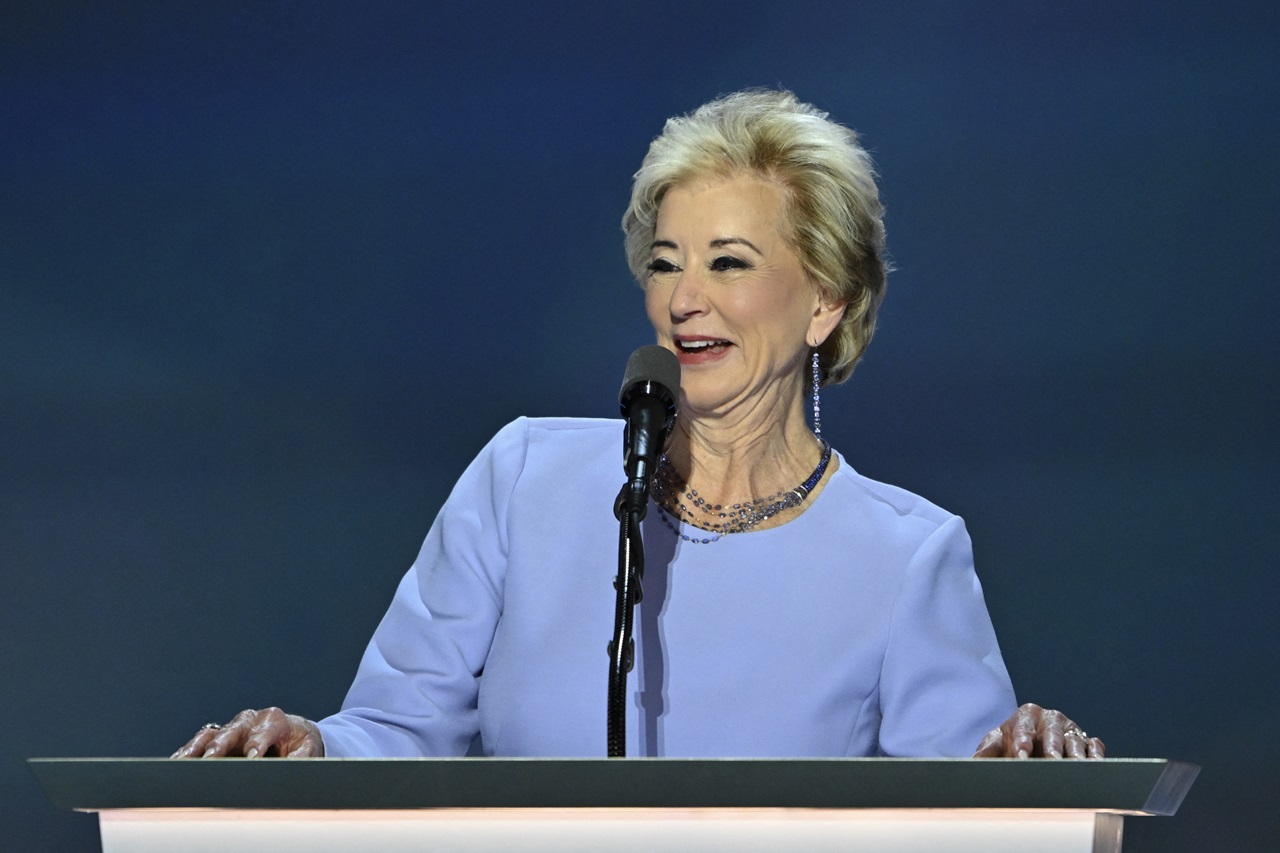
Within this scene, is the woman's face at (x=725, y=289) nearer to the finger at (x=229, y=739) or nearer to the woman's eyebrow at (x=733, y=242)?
the woman's eyebrow at (x=733, y=242)

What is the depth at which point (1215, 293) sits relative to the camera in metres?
2.82

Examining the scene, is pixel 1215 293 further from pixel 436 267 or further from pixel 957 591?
pixel 436 267

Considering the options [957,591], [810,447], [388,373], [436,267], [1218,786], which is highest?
[436,267]

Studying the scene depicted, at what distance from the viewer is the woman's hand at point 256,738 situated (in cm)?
126

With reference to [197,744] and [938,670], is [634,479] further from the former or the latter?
[938,670]

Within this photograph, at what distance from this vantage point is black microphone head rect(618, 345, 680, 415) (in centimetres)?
156

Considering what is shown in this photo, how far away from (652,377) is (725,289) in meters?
0.54

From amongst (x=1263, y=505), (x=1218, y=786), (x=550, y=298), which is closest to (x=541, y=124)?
(x=550, y=298)

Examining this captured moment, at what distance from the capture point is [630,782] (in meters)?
1.00

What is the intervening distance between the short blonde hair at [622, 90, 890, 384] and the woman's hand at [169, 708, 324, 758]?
1065 millimetres

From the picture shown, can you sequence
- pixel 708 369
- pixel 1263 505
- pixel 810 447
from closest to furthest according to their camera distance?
pixel 708 369 → pixel 810 447 → pixel 1263 505

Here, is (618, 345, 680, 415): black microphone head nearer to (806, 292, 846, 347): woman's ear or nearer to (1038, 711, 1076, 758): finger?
(1038, 711, 1076, 758): finger

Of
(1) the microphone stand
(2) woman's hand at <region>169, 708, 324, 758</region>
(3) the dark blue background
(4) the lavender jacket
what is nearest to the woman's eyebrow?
(4) the lavender jacket

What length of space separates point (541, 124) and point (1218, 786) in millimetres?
2026
